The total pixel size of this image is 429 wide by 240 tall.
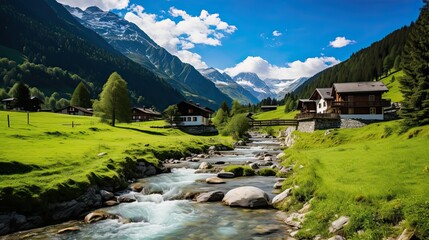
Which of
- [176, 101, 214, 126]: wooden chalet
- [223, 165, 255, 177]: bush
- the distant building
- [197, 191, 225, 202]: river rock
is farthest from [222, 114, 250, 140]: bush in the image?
the distant building

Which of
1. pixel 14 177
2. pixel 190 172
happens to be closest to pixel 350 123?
pixel 190 172

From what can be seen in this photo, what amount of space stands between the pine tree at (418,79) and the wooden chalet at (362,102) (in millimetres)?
24692

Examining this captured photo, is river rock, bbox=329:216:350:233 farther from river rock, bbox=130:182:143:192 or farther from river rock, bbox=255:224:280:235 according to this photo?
river rock, bbox=130:182:143:192

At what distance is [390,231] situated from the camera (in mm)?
13102

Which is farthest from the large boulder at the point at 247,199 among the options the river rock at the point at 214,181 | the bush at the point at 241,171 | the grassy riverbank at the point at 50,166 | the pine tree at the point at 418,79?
the pine tree at the point at 418,79

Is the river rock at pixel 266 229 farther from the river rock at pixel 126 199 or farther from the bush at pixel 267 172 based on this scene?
the bush at pixel 267 172

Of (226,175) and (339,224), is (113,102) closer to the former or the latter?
(226,175)

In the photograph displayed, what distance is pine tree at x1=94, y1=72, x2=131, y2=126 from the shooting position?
82.5 meters

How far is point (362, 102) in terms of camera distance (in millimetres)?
70500

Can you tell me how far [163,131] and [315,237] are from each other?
2882 inches

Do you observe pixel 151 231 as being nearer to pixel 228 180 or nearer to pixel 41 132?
pixel 228 180

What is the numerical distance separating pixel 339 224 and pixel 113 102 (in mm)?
76351

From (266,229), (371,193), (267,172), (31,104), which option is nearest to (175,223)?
(266,229)

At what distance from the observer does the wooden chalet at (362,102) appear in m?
70.2
